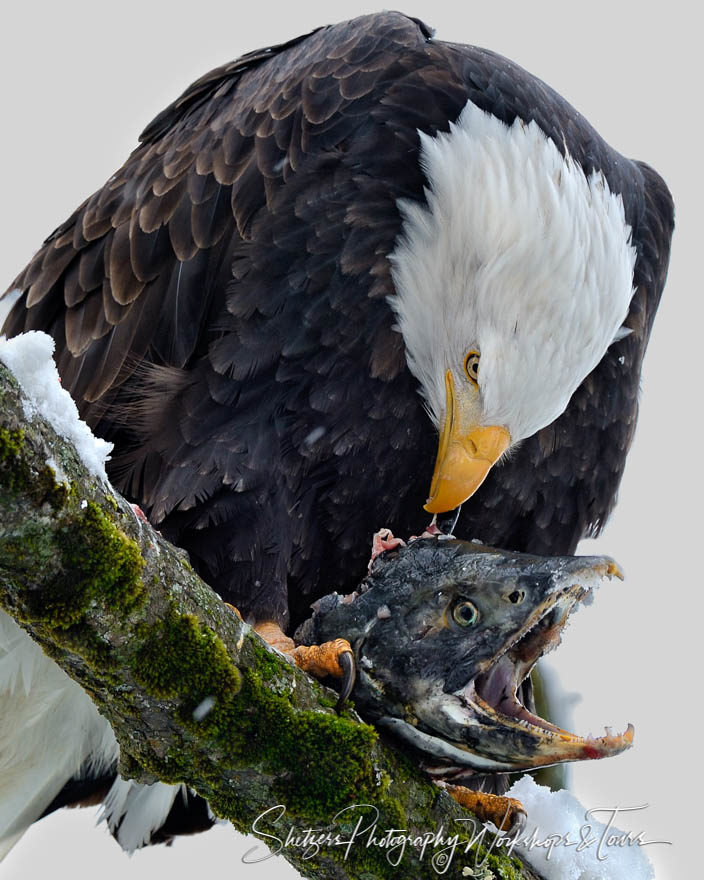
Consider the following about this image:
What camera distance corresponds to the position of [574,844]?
2.97m

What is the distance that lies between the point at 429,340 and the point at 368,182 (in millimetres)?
492

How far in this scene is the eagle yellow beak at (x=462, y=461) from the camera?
310 centimetres

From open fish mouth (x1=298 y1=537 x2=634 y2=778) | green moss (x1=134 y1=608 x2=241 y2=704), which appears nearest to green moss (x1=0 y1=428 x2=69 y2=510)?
green moss (x1=134 y1=608 x2=241 y2=704)

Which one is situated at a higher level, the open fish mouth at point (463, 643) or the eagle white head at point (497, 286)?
the eagle white head at point (497, 286)

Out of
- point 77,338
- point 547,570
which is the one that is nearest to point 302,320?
point 77,338

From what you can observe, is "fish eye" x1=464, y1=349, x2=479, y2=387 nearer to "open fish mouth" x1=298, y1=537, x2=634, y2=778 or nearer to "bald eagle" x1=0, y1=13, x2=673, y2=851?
"bald eagle" x1=0, y1=13, x2=673, y2=851

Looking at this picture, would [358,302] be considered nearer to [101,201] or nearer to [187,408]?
[187,408]

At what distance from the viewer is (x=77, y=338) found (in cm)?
363

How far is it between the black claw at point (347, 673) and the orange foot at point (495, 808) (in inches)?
18.0

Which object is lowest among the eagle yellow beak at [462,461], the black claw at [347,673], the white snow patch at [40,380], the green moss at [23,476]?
the black claw at [347,673]

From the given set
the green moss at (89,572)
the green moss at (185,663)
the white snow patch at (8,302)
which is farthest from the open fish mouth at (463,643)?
the white snow patch at (8,302)

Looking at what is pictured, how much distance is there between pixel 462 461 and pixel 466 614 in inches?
21.7

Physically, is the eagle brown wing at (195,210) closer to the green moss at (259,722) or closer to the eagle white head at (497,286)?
the eagle white head at (497,286)

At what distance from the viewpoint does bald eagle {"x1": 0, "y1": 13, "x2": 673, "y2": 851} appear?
3.21m
